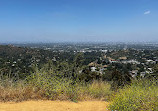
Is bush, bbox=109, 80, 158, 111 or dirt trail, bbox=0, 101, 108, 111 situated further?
dirt trail, bbox=0, 101, 108, 111

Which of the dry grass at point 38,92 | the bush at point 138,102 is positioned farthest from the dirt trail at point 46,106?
the bush at point 138,102

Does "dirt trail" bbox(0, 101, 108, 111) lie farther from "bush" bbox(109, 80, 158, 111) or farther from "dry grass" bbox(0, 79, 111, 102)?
"bush" bbox(109, 80, 158, 111)

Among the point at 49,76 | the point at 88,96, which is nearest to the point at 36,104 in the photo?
the point at 49,76

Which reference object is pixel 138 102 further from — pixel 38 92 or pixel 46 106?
pixel 38 92

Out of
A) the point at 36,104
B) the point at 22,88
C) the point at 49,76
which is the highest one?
the point at 49,76

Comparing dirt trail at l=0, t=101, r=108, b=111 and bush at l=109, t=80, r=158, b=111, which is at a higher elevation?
bush at l=109, t=80, r=158, b=111

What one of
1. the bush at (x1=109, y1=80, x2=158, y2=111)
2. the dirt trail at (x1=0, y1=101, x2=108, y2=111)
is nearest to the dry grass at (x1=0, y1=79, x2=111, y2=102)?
the dirt trail at (x1=0, y1=101, x2=108, y2=111)

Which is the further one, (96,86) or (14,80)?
(96,86)

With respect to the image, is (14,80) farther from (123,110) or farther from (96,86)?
(123,110)

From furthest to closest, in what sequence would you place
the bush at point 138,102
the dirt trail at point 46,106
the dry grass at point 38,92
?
1. the dry grass at point 38,92
2. the dirt trail at point 46,106
3. the bush at point 138,102

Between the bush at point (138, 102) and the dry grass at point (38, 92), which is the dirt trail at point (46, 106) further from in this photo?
the bush at point (138, 102)

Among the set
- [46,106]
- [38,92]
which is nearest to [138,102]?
[46,106]
